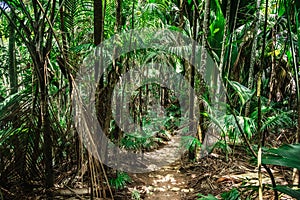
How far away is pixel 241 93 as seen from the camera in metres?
3.04

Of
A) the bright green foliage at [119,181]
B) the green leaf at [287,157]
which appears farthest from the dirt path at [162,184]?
the green leaf at [287,157]

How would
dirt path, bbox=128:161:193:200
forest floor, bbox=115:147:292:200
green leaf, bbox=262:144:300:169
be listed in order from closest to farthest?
green leaf, bbox=262:144:300:169, forest floor, bbox=115:147:292:200, dirt path, bbox=128:161:193:200

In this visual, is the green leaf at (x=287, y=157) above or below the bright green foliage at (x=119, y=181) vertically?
above

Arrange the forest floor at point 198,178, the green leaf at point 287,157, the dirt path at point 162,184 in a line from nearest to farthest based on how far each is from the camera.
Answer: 1. the green leaf at point 287,157
2. the forest floor at point 198,178
3. the dirt path at point 162,184

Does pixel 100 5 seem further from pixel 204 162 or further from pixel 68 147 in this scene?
pixel 204 162

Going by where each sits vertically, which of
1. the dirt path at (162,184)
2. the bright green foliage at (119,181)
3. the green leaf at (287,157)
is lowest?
the dirt path at (162,184)

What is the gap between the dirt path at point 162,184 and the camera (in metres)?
2.89

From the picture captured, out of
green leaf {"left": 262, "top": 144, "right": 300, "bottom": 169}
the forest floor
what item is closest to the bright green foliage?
the forest floor

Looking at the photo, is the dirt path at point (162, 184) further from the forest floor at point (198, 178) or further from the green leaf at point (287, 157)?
the green leaf at point (287, 157)

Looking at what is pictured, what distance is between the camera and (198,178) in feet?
10.2

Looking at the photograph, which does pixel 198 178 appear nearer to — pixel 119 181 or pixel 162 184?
pixel 162 184

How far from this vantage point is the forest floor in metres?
2.67

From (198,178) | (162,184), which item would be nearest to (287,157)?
(198,178)

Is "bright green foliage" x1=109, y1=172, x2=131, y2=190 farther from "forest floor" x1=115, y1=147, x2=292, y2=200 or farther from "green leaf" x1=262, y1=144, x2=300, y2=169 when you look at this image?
"green leaf" x1=262, y1=144, x2=300, y2=169
